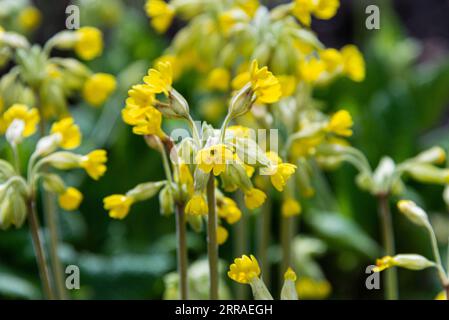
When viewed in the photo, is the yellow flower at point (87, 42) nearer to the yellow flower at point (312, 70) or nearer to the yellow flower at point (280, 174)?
the yellow flower at point (312, 70)

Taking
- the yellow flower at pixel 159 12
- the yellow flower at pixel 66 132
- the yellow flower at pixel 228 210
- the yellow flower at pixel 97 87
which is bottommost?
the yellow flower at pixel 228 210

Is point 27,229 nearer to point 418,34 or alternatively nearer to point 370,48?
point 370,48

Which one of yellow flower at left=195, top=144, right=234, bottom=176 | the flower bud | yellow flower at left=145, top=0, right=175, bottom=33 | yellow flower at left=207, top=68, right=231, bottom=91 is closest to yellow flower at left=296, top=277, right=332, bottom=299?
yellow flower at left=207, top=68, right=231, bottom=91

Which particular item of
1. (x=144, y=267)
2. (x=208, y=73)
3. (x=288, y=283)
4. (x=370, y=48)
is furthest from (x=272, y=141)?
(x=370, y=48)

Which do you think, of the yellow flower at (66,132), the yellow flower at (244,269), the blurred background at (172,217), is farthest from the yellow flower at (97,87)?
the yellow flower at (244,269)

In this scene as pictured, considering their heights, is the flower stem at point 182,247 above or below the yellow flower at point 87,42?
below

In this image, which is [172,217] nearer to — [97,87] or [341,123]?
[97,87]

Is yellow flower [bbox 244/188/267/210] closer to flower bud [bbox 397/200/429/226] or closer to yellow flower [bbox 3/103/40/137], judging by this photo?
flower bud [bbox 397/200/429/226]
